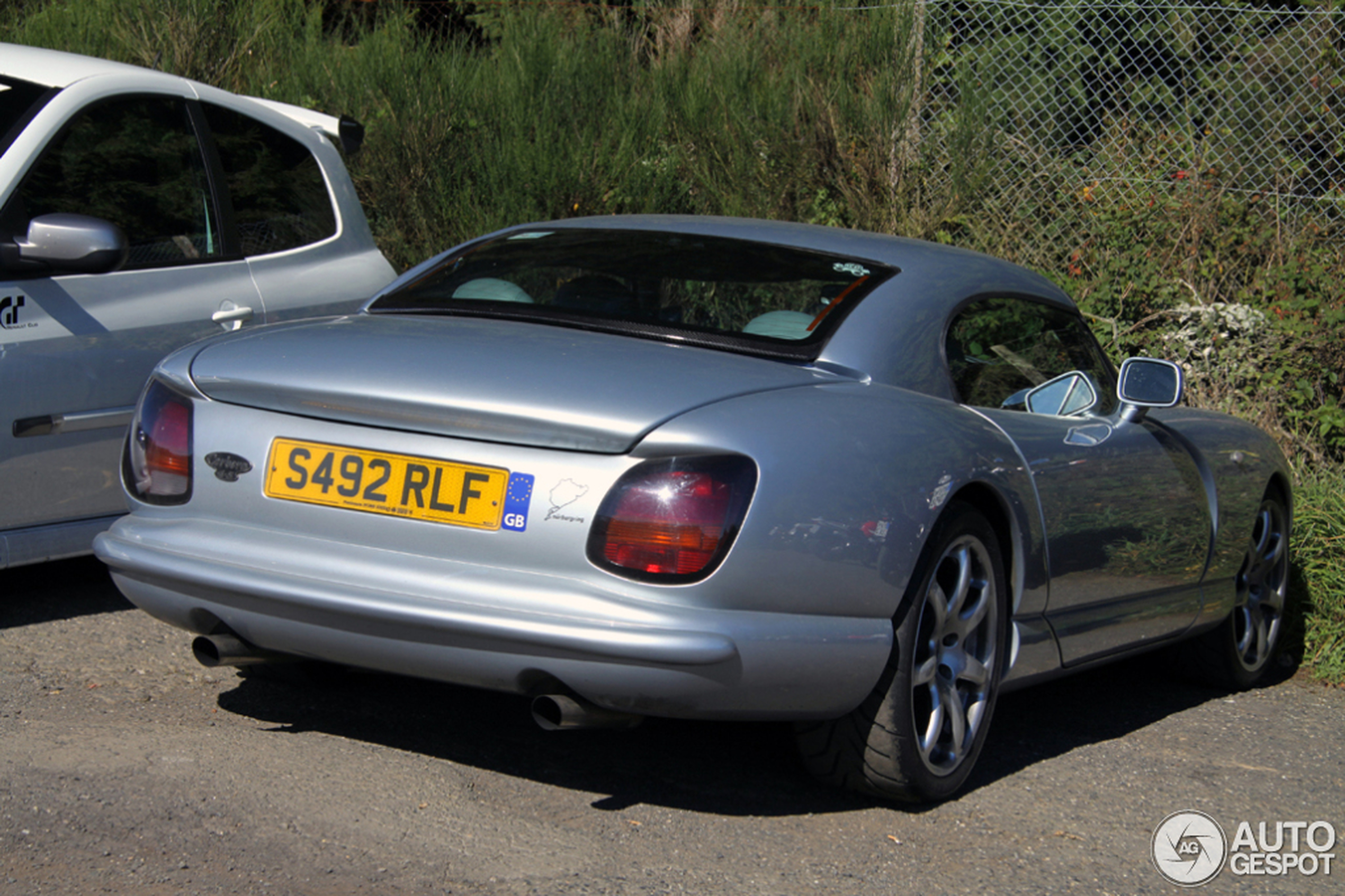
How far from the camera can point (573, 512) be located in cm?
A: 294

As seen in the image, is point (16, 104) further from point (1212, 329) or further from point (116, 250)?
point (1212, 329)

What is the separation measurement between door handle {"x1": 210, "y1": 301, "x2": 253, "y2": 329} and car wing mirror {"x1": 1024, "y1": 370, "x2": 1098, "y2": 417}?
8.48 ft

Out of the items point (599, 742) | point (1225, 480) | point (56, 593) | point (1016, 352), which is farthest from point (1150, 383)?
point (56, 593)

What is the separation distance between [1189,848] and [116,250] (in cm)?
344

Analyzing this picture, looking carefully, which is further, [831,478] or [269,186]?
[269,186]

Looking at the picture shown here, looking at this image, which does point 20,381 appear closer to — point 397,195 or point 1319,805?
point 1319,805

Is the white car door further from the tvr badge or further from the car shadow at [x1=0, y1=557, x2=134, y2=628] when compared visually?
the tvr badge

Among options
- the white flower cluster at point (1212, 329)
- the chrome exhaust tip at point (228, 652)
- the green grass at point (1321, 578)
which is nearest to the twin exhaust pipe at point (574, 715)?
the chrome exhaust tip at point (228, 652)

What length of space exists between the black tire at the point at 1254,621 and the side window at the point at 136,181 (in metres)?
3.68

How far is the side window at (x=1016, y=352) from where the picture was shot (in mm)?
3896

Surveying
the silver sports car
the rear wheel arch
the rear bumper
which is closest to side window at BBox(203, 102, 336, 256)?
the silver sports car

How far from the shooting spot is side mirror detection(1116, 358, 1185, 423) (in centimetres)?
434

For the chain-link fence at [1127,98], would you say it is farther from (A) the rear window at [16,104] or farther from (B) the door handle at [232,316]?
(A) the rear window at [16,104]

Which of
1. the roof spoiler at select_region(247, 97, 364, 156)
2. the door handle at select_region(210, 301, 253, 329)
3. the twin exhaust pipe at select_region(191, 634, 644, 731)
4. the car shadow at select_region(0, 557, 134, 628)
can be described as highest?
the roof spoiler at select_region(247, 97, 364, 156)
